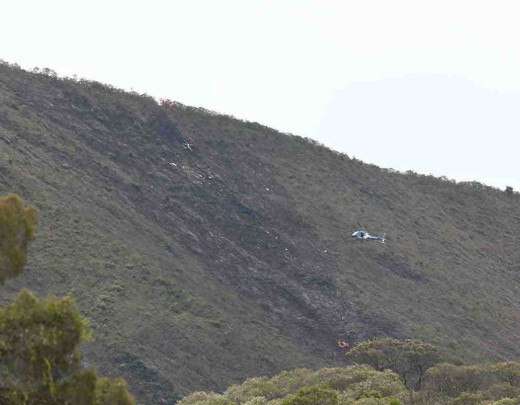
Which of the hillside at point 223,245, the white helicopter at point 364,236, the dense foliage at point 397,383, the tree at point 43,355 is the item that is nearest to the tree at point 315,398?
the dense foliage at point 397,383

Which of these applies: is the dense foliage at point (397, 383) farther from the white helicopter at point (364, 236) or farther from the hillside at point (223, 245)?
the white helicopter at point (364, 236)

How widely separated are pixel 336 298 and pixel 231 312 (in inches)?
286

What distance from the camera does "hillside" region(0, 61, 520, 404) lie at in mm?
43906

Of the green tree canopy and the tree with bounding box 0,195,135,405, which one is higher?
the green tree canopy

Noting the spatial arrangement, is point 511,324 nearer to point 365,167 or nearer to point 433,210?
point 433,210

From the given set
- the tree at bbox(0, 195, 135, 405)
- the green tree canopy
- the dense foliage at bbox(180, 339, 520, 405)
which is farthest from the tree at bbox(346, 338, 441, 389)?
the tree at bbox(0, 195, 135, 405)

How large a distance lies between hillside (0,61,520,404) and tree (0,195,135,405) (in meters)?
25.1

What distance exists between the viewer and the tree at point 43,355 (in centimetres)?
1361

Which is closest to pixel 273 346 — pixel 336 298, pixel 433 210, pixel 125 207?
pixel 336 298

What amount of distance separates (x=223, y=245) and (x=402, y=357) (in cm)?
1955

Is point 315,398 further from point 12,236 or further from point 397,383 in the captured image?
point 12,236

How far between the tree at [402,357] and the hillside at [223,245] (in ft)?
21.3

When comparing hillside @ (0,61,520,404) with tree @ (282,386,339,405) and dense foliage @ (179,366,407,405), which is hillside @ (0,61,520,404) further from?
tree @ (282,386,339,405)

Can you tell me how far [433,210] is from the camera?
2876 inches
